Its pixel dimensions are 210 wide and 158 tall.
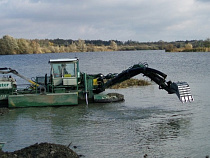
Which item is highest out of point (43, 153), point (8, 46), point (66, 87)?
point (8, 46)

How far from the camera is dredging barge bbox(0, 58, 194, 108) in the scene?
19.7 metres

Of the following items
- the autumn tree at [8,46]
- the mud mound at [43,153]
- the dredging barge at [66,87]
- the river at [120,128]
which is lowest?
the river at [120,128]

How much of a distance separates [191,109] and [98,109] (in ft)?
14.3

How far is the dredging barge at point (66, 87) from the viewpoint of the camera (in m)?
19.7

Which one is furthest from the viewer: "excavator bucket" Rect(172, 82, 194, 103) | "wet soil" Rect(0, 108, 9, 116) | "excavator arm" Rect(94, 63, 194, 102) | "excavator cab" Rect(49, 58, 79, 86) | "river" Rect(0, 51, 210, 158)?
"excavator cab" Rect(49, 58, 79, 86)

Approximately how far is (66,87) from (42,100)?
1.52 meters

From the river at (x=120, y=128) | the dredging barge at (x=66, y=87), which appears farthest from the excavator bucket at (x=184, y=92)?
the dredging barge at (x=66, y=87)

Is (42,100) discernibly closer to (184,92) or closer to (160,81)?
(160,81)

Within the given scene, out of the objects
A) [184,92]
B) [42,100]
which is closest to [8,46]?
[42,100]

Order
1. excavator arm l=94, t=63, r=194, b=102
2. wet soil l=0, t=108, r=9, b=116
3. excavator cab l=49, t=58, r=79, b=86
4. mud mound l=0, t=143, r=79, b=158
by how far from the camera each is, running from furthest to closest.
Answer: excavator cab l=49, t=58, r=79, b=86, wet soil l=0, t=108, r=9, b=116, excavator arm l=94, t=63, r=194, b=102, mud mound l=0, t=143, r=79, b=158

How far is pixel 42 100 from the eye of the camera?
19703 millimetres

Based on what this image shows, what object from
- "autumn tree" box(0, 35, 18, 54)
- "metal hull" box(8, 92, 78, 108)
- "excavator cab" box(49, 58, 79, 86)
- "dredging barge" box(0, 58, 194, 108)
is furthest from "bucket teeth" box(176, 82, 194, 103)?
"autumn tree" box(0, 35, 18, 54)

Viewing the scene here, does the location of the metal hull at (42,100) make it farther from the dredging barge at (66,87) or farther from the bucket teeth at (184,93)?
the bucket teeth at (184,93)

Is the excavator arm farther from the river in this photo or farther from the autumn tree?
the autumn tree
